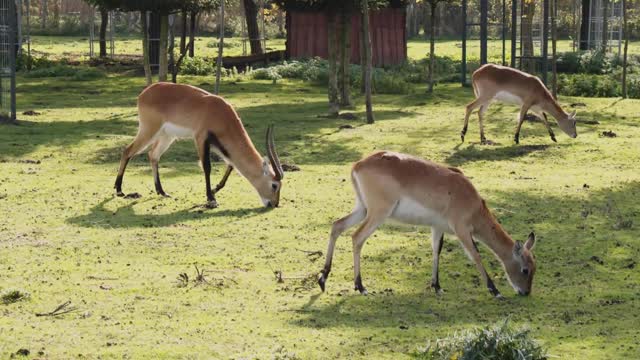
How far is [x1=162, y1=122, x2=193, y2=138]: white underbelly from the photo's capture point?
47.0 ft

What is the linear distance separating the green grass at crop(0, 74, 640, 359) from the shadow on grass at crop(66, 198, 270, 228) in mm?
27

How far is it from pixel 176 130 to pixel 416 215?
5542 mm

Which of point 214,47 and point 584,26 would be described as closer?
point 584,26

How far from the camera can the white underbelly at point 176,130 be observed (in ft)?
47.0

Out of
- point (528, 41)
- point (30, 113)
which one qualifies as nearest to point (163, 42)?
point (30, 113)

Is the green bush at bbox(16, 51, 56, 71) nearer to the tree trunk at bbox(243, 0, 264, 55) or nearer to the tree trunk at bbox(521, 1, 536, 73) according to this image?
the tree trunk at bbox(243, 0, 264, 55)

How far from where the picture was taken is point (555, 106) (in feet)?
67.9

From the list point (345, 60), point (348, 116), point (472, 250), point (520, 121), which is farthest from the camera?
point (345, 60)

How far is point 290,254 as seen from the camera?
11.4 m

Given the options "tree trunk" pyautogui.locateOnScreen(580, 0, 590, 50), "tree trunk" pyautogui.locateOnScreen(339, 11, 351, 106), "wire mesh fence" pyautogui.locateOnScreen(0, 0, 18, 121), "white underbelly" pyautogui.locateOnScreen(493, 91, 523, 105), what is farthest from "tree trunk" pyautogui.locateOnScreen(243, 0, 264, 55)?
"white underbelly" pyautogui.locateOnScreen(493, 91, 523, 105)

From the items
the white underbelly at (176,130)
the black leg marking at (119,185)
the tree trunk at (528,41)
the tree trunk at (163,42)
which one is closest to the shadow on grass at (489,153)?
the white underbelly at (176,130)

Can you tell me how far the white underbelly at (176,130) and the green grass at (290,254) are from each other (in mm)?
841

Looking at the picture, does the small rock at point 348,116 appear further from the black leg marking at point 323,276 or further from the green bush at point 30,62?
the black leg marking at point 323,276

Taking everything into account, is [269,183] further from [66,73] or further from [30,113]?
[66,73]
